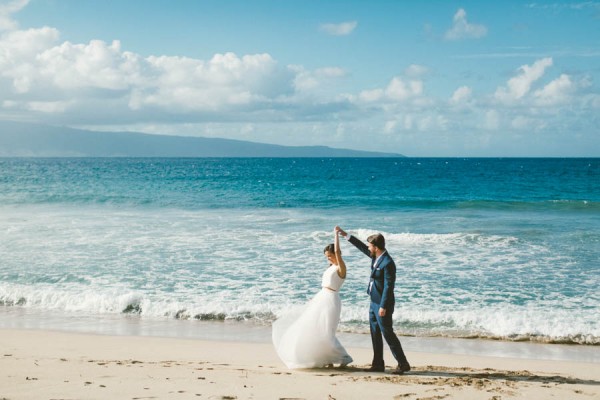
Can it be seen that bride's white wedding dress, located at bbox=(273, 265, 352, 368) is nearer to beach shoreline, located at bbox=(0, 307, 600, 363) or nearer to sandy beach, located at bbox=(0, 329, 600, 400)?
sandy beach, located at bbox=(0, 329, 600, 400)

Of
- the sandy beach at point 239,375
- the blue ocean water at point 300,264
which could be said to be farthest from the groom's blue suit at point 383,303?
the blue ocean water at point 300,264

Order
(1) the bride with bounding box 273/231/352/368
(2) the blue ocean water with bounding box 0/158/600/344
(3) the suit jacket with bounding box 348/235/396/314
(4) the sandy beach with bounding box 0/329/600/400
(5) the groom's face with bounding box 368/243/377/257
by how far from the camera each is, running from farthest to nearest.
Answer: (2) the blue ocean water with bounding box 0/158/600/344, (1) the bride with bounding box 273/231/352/368, (5) the groom's face with bounding box 368/243/377/257, (3) the suit jacket with bounding box 348/235/396/314, (4) the sandy beach with bounding box 0/329/600/400

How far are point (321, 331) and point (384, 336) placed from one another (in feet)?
2.90

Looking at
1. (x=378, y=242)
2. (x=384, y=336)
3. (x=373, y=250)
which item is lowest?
(x=384, y=336)

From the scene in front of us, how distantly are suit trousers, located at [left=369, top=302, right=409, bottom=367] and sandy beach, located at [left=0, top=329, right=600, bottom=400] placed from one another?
0.87 feet

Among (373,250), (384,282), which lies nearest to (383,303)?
(384,282)

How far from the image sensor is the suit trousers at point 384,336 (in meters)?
7.84

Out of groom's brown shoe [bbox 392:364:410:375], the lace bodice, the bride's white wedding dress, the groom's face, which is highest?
the groom's face

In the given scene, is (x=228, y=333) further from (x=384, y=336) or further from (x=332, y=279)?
(x=384, y=336)

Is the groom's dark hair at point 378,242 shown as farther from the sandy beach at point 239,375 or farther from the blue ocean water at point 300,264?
the blue ocean water at point 300,264

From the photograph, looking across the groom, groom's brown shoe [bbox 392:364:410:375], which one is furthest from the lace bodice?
groom's brown shoe [bbox 392:364:410:375]

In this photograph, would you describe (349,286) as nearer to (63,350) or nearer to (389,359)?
(389,359)

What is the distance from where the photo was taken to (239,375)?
7.58 meters

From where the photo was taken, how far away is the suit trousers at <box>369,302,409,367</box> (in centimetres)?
784
